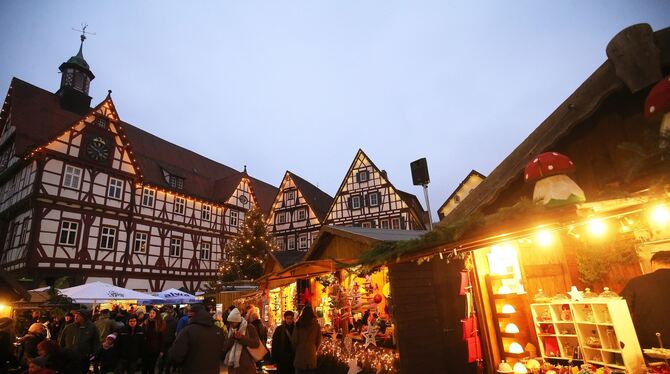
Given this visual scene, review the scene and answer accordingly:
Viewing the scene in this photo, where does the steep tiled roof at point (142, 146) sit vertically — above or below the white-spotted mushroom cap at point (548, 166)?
above

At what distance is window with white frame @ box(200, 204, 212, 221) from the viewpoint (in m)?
29.4

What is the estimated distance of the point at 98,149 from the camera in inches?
878

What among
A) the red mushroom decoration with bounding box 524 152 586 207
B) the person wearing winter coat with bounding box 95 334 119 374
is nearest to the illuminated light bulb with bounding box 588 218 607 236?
the red mushroom decoration with bounding box 524 152 586 207

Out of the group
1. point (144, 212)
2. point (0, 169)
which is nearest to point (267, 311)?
point (144, 212)

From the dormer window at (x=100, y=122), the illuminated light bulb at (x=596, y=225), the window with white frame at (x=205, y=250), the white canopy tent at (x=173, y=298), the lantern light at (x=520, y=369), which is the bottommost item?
the lantern light at (x=520, y=369)

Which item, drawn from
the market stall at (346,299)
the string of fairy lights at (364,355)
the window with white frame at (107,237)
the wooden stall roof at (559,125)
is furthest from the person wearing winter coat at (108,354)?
the window with white frame at (107,237)

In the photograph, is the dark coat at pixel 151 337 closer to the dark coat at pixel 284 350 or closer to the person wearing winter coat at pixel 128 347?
the person wearing winter coat at pixel 128 347

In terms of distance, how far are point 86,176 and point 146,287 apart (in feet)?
27.9

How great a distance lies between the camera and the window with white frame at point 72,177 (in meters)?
20.5

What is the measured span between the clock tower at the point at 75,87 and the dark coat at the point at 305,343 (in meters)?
28.7

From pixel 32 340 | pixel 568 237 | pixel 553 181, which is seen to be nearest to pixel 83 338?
pixel 32 340

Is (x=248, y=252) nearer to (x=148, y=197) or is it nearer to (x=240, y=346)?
(x=148, y=197)

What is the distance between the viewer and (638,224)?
18.6 ft

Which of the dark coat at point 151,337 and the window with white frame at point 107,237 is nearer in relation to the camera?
the dark coat at point 151,337
